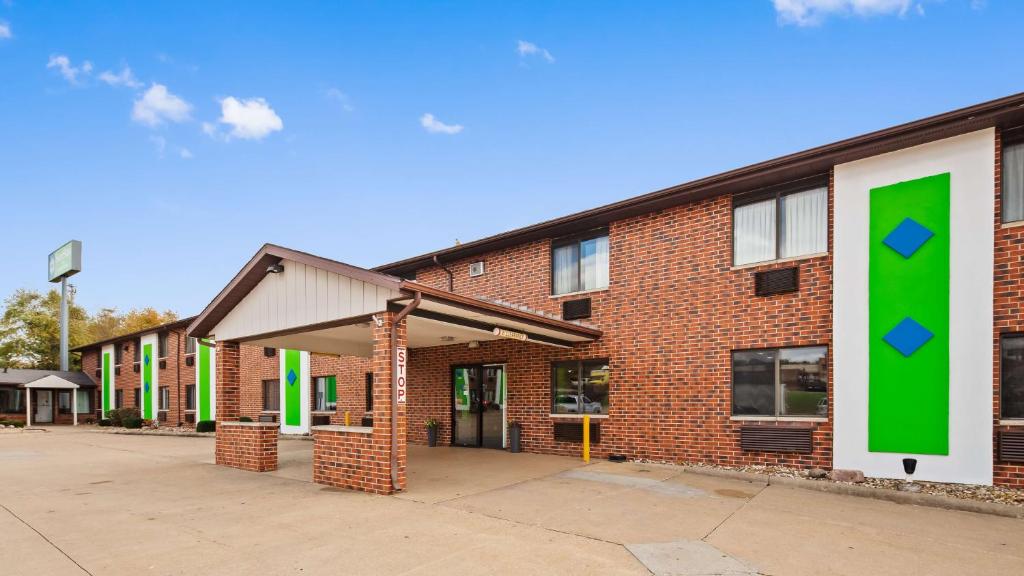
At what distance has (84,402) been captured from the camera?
37.4 metres

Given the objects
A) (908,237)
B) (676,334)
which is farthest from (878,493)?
(676,334)

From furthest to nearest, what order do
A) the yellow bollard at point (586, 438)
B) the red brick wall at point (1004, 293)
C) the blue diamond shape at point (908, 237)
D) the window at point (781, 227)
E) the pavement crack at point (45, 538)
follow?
the yellow bollard at point (586, 438)
the window at point (781, 227)
the blue diamond shape at point (908, 237)
the red brick wall at point (1004, 293)
the pavement crack at point (45, 538)

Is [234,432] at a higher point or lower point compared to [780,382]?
lower

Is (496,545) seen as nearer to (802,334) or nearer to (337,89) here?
(802,334)

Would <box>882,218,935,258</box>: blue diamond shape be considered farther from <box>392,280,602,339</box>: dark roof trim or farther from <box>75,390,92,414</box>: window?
<box>75,390,92,414</box>: window

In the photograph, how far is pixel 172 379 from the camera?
2806 centimetres

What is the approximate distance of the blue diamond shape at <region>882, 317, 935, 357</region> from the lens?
28.6 feet

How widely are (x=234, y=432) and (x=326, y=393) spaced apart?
26.4 feet

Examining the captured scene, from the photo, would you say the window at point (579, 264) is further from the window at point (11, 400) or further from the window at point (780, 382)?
the window at point (11, 400)

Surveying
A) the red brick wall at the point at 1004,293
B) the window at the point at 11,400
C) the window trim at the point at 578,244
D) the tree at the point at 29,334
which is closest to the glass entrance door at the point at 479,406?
the window trim at the point at 578,244

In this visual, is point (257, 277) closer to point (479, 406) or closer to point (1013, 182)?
point (479, 406)

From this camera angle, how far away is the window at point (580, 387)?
40.8 feet

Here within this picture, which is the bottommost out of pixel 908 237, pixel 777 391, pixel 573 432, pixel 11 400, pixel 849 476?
pixel 11 400

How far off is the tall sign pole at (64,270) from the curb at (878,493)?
43831 mm
